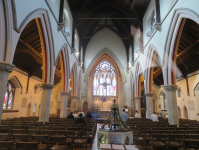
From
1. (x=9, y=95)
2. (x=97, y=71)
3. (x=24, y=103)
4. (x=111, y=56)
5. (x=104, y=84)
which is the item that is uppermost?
(x=111, y=56)

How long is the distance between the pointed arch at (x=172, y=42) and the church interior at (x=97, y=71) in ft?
0.18

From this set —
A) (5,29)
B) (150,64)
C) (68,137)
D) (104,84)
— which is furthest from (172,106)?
(104,84)

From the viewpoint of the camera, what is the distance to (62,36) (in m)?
12.1

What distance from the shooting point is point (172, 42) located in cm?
946

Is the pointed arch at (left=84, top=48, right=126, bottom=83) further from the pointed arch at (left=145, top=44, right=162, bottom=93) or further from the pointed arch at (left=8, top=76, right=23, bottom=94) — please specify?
the pointed arch at (left=8, top=76, right=23, bottom=94)

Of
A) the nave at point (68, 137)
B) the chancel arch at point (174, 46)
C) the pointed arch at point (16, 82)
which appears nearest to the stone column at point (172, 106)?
the chancel arch at point (174, 46)

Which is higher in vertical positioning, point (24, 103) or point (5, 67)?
point (5, 67)

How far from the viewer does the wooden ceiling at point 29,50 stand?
10070 mm

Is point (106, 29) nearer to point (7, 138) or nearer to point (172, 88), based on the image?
point (172, 88)

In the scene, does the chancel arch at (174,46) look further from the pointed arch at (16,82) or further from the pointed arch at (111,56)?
the pointed arch at (16,82)

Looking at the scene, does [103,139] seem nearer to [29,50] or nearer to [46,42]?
[46,42]

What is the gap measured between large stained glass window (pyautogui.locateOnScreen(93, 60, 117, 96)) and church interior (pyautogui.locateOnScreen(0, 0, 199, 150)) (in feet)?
0.54

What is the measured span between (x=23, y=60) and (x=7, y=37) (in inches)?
353

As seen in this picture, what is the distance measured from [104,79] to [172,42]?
16677 mm
